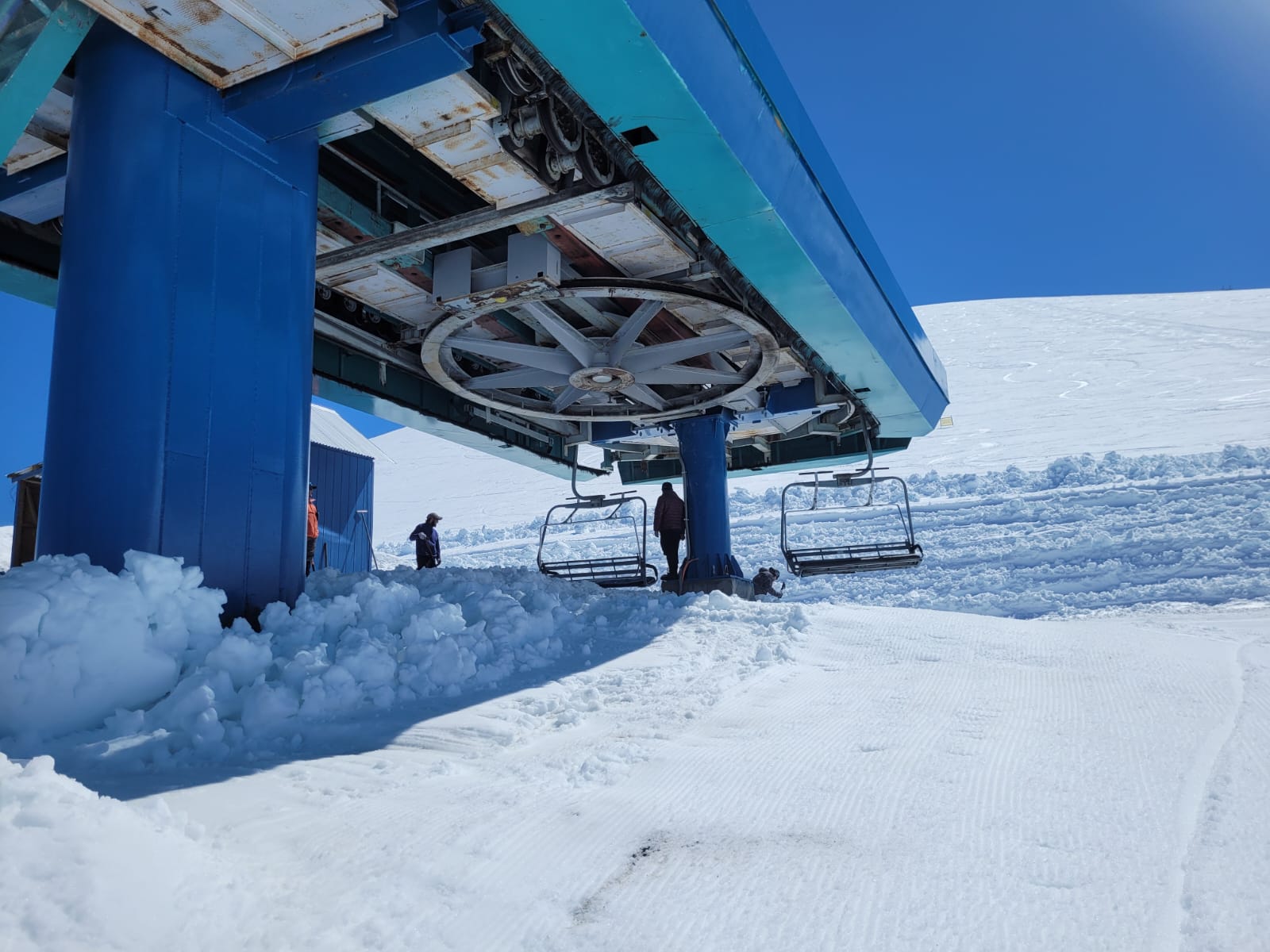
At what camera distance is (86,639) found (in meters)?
3.42

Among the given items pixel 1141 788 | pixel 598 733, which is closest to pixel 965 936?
pixel 1141 788

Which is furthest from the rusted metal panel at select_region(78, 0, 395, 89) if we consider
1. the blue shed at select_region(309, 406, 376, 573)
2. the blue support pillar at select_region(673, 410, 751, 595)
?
the blue shed at select_region(309, 406, 376, 573)

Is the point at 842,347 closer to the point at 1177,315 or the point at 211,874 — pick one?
the point at 211,874

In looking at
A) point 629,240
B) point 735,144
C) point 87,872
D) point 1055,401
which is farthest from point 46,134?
Answer: point 1055,401

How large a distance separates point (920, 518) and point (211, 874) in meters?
24.9

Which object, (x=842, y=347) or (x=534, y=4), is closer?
(x=534, y=4)

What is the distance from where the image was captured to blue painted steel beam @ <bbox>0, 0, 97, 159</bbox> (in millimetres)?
3861

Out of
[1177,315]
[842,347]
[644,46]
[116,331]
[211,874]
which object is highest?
[1177,315]

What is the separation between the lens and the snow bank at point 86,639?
3.22 m

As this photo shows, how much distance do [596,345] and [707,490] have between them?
3201 millimetres

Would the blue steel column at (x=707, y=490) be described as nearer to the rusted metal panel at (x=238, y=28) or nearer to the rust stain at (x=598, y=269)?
the rust stain at (x=598, y=269)

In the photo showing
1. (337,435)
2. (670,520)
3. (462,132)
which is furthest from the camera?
(337,435)

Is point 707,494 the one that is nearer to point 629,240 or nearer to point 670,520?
point 670,520

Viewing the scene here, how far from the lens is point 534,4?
4.40 meters
